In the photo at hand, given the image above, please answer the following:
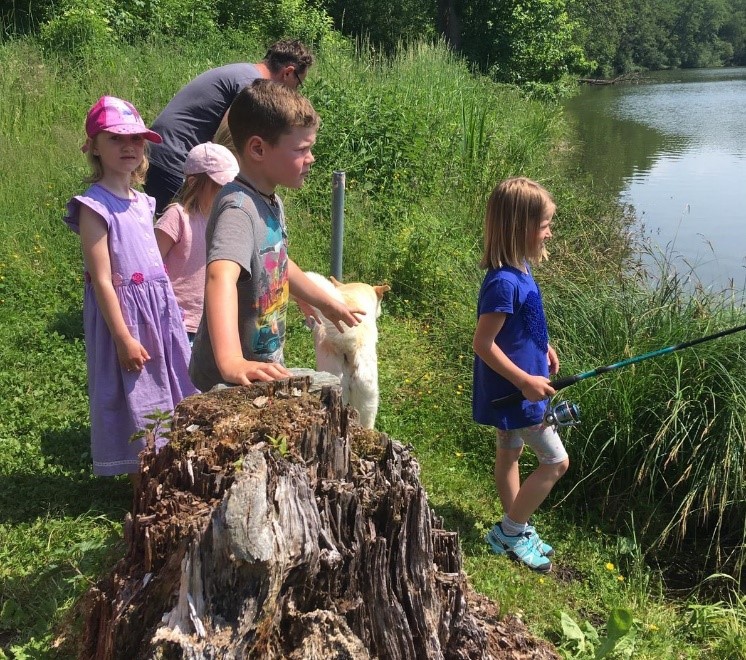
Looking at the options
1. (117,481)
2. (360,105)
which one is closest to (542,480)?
(117,481)

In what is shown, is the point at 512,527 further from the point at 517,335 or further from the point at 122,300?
the point at 122,300

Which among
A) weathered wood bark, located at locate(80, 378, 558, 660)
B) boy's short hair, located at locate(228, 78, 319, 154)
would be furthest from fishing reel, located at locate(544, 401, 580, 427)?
boy's short hair, located at locate(228, 78, 319, 154)

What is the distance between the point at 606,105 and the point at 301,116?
29.7 m

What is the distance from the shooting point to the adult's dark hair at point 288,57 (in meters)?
4.88

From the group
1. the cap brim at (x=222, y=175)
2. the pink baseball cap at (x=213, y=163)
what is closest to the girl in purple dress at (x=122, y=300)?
the pink baseball cap at (x=213, y=163)

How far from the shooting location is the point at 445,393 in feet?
18.4

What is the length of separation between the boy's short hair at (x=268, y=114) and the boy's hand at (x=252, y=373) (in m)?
0.94

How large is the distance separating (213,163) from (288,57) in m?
1.40

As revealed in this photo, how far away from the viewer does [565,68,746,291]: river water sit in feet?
31.3

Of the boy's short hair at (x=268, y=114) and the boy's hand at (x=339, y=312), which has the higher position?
the boy's short hair at (x=268, y=114)

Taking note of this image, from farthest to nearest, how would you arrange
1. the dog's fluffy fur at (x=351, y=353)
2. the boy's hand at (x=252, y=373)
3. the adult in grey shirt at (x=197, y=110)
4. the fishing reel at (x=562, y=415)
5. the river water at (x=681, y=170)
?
the river water at (x=681, y=170) < the adult in grey shirt at (x=197, y=110) < the dog's fluffy fur at (x=351, y=353) < the fishing reel at (x=562, y=415) < the boy's hand at (x=252, y=373)

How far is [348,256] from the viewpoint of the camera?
776 centimetres

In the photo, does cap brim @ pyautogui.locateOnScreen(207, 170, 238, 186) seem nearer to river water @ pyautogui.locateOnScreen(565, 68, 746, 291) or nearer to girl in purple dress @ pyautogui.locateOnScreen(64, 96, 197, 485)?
girl in purple dress @ pyautogui.locateOnScreen(64, 96, 197, 485)

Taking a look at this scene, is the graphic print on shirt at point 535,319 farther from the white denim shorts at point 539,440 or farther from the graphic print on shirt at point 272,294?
the graphic print on shirt at point 272,294
